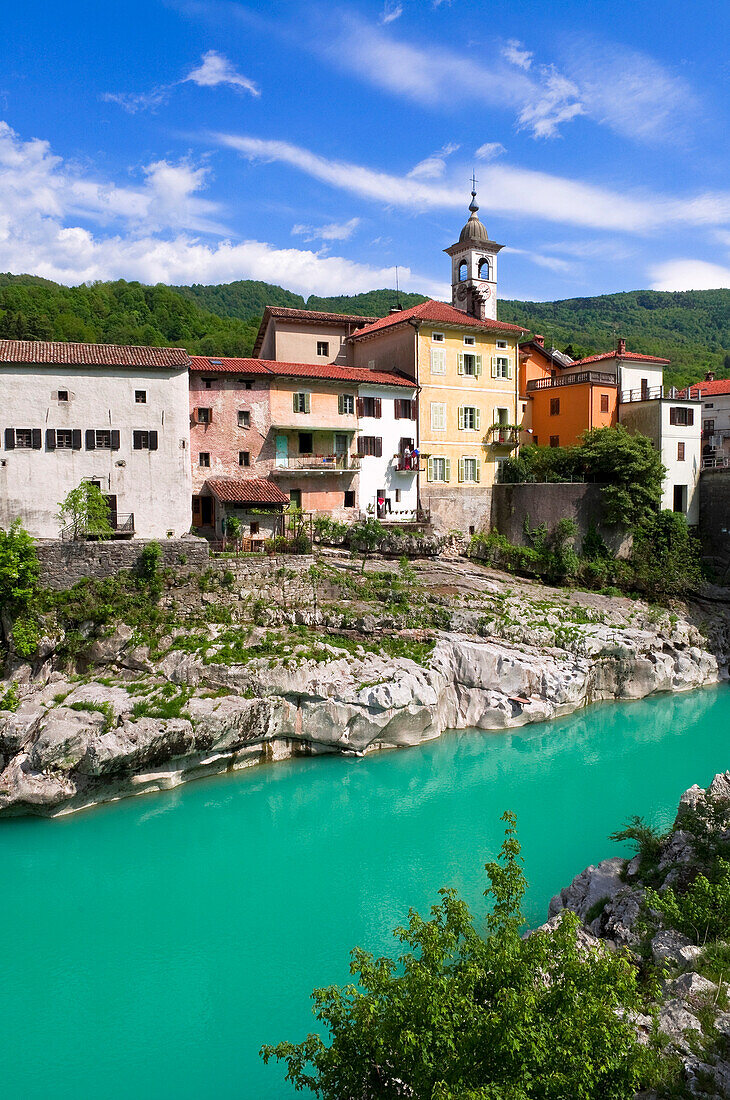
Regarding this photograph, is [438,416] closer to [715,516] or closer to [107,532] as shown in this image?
[715,516]

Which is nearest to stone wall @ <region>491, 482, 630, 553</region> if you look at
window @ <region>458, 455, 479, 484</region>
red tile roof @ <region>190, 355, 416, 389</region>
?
window @ <region>458, 455, 479, 484</region>

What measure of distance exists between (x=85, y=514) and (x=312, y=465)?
1089 cm

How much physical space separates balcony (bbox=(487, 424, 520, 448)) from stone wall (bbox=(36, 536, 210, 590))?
764 inches

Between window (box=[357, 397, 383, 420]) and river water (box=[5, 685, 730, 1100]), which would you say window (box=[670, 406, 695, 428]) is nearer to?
window (box=[357, 397, 383, 420])

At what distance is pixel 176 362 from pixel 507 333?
19.2 metres

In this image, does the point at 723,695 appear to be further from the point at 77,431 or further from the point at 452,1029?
the point at 77,431

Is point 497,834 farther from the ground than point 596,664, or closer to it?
closer to it

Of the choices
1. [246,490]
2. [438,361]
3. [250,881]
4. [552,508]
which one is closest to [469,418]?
[438,361]

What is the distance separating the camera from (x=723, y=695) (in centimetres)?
3086

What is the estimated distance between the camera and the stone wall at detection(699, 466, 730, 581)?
39.2 metres

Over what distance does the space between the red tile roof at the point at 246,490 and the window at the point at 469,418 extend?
11.5 m

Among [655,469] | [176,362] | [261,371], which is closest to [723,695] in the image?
[655,469]

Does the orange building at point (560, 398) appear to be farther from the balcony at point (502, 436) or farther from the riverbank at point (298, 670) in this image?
the riverbank at point (298, 670)

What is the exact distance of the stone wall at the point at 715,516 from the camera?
128ft
